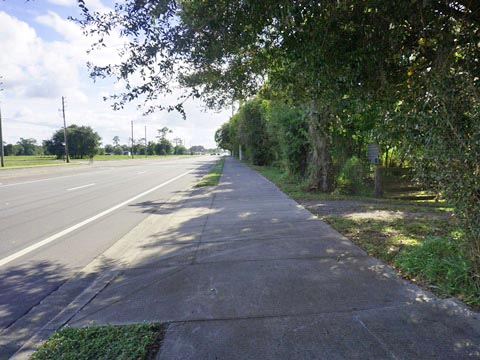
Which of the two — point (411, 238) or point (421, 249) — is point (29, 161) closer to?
point (411, 238)

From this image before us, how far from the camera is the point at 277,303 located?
3.33m

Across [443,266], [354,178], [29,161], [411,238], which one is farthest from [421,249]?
[29,161]

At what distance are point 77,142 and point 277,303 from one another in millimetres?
76992

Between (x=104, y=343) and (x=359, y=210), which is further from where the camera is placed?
(x=359, y=210)

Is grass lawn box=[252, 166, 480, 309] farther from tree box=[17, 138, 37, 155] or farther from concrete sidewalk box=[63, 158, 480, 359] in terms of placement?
tree box=[17, 138, 37, 155]

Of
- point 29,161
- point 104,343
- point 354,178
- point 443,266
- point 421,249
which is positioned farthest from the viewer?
point 29,161

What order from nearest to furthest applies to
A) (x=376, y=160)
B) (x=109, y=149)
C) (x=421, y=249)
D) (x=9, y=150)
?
(x=421, y=249)
(x=376, y=160)
(x=9, y=150)
(x=109, y=149)

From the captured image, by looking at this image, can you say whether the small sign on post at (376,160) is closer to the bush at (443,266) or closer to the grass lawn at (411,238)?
the grass lawn at (411,238)

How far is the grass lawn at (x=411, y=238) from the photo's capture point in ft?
11.8

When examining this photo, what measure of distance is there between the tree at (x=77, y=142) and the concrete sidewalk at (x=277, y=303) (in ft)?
240

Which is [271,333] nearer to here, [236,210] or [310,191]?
[236,210]

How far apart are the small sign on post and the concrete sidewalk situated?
17.8ft

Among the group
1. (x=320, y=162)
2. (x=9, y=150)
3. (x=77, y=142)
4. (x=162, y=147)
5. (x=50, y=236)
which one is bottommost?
(x=50, y=236)

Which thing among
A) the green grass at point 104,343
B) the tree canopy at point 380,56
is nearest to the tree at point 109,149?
the tree canopy at point 380,56
